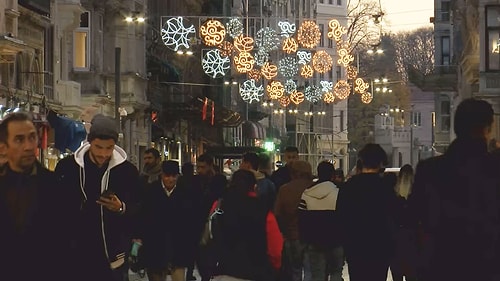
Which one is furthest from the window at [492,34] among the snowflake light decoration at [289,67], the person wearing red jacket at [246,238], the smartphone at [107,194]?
the smartphone at [107,194]

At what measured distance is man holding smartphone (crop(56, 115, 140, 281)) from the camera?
9258 millimetres

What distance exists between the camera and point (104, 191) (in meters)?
9.38

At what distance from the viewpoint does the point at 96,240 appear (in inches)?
363

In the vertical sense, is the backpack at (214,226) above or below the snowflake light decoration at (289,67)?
below

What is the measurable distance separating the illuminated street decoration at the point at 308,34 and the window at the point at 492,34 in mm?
6817

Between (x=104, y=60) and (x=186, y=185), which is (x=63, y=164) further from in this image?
(x=104, y=60)

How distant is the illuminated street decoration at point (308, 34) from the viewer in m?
41.5

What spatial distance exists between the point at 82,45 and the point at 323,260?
92.4ft

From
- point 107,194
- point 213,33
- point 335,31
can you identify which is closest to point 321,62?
point 335,31

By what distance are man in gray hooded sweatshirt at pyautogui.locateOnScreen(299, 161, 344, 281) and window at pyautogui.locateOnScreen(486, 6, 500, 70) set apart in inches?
1166

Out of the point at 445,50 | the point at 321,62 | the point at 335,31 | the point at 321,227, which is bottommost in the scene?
the point at 321,227

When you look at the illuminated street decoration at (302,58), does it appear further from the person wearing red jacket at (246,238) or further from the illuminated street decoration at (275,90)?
the person wearing red jacket at (246,238)

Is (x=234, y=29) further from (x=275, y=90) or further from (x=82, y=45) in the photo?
(x=275, y=90)

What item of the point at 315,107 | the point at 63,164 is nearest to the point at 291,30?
the point at 63,164
